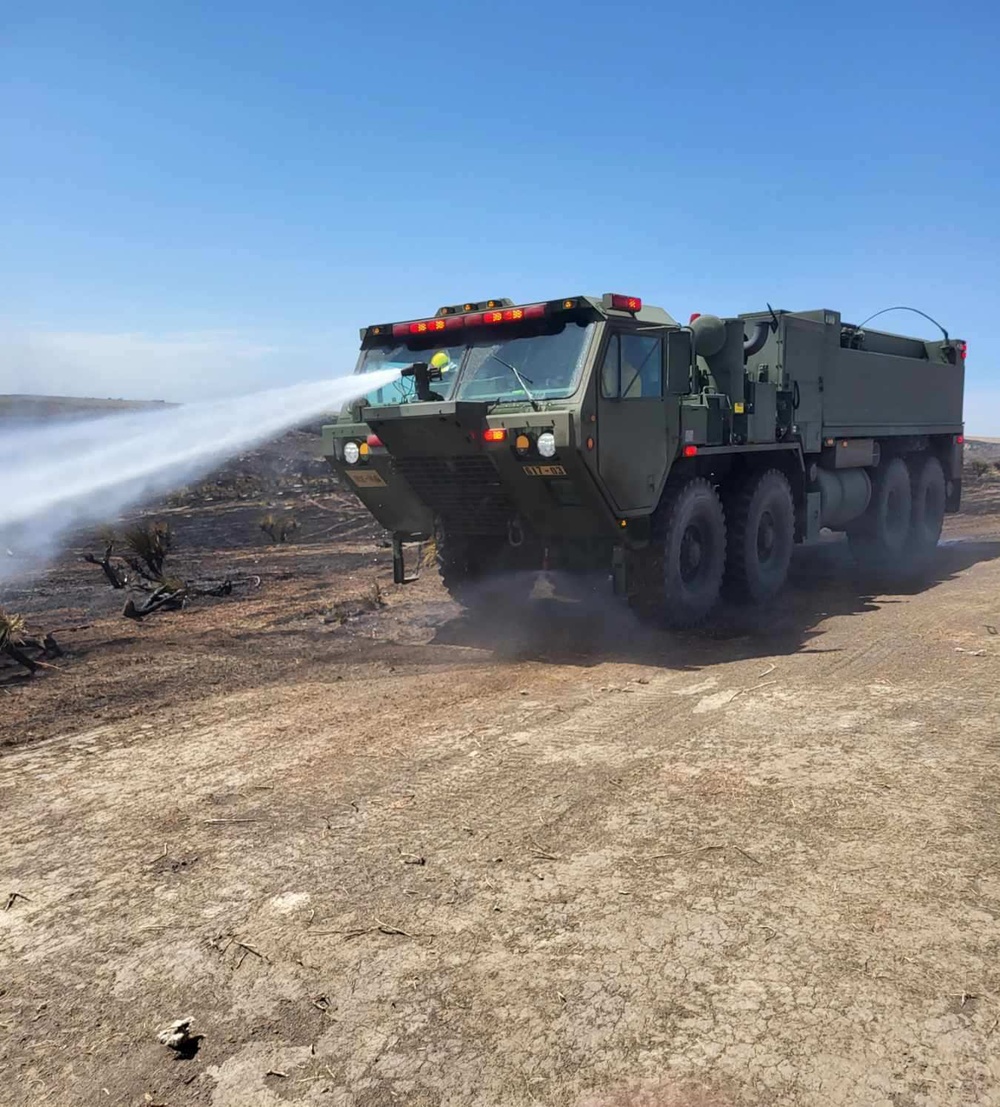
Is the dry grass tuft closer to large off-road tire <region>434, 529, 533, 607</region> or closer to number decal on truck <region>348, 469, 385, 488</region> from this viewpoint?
number decal on truck <region>348, 469, 385, 488</region>

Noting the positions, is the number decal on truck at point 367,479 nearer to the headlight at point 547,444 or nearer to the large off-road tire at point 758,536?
the headlight at point 547,444

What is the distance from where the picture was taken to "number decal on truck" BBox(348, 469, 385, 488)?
9.02 metres

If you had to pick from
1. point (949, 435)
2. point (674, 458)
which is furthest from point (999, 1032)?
point (949, 435)

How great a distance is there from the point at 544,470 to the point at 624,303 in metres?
1.56

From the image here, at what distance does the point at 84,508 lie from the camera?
23094mm

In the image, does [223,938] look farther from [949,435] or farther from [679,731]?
[949,435]

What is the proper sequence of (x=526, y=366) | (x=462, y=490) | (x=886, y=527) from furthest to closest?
(x=886, y=527) < (x=462, y=490) < (x=526, y=366)

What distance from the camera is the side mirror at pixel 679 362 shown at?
27.9 feet

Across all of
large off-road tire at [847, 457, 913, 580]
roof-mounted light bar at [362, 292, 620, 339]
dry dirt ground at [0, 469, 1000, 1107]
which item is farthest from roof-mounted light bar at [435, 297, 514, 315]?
large off-road tire at [847, 457, 913, 580]

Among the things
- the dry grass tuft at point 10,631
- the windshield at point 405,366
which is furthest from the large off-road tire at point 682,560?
the dry grass tuft at point 10,631

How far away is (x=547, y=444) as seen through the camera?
7402 mm

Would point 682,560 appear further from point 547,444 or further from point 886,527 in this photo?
point 886,527

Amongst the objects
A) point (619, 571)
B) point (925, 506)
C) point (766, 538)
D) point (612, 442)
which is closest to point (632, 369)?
point (612, 442)

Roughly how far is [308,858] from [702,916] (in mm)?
1675
